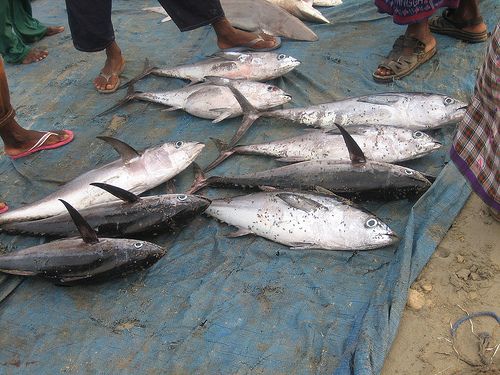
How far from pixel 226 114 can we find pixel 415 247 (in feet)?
6.42

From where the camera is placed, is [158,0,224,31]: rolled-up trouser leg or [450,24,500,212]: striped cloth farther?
[158,0,224,31]: rolled-up trouser leg

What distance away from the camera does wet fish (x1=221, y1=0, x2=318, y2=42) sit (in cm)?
504

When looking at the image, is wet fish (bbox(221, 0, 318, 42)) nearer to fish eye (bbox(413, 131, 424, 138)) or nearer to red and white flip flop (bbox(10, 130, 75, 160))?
fish eye (bbox(413, 131, 424, 138))

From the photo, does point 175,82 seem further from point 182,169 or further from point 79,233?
point 79,233

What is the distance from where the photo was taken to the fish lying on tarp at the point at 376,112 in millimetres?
3492

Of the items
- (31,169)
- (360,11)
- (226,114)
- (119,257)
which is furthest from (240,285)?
(360,11)

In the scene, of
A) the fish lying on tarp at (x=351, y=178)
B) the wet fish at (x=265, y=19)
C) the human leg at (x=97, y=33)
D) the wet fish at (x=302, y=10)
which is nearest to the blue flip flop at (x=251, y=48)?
the wet fish at (x=265, y=19)

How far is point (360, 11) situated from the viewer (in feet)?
17.4

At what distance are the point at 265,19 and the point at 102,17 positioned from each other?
1811mm

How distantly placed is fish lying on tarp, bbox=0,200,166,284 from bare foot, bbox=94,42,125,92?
2.29 m

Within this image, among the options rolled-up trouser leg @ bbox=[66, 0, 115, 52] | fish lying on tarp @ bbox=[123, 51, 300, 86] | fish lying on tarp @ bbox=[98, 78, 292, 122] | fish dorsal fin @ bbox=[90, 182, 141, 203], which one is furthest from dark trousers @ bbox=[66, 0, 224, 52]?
fish dorsal fin @ bbox=[90, 182, 141, 203]

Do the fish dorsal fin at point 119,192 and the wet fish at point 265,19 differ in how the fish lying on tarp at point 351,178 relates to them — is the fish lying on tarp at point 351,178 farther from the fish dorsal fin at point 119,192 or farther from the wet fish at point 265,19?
the wet fish at point 265,19

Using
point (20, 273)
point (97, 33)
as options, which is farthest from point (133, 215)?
point (97, 33)

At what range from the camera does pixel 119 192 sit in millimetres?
3021
